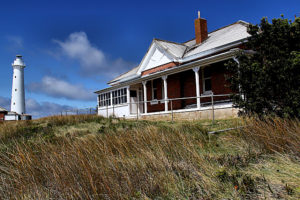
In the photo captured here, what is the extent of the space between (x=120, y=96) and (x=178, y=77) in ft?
18.3

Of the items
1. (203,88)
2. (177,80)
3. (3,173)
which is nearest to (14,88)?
(177,80)

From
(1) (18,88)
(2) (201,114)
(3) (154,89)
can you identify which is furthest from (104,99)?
(1) (18,88)

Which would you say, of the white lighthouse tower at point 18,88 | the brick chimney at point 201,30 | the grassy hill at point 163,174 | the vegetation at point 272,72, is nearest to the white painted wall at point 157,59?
the brick chimney at point 201,30

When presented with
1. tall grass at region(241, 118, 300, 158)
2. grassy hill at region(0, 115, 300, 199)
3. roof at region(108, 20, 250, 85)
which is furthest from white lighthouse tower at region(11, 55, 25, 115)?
tall grass at region(241, 118, 300, 158)

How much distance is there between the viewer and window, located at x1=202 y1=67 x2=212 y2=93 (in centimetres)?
1680

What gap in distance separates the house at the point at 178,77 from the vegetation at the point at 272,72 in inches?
264

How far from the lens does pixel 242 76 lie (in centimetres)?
740

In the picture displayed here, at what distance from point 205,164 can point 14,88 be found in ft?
137

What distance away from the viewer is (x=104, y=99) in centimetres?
2389

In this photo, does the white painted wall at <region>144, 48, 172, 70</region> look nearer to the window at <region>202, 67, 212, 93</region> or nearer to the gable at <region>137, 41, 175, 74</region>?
the gable at <region>137, 41, 175, 74</region>

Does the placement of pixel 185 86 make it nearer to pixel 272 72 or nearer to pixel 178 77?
pixel 178 77

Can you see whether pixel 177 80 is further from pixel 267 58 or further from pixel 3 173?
pixel 3 173

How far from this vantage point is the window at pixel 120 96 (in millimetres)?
21344

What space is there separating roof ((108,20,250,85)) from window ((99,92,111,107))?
347 cm
